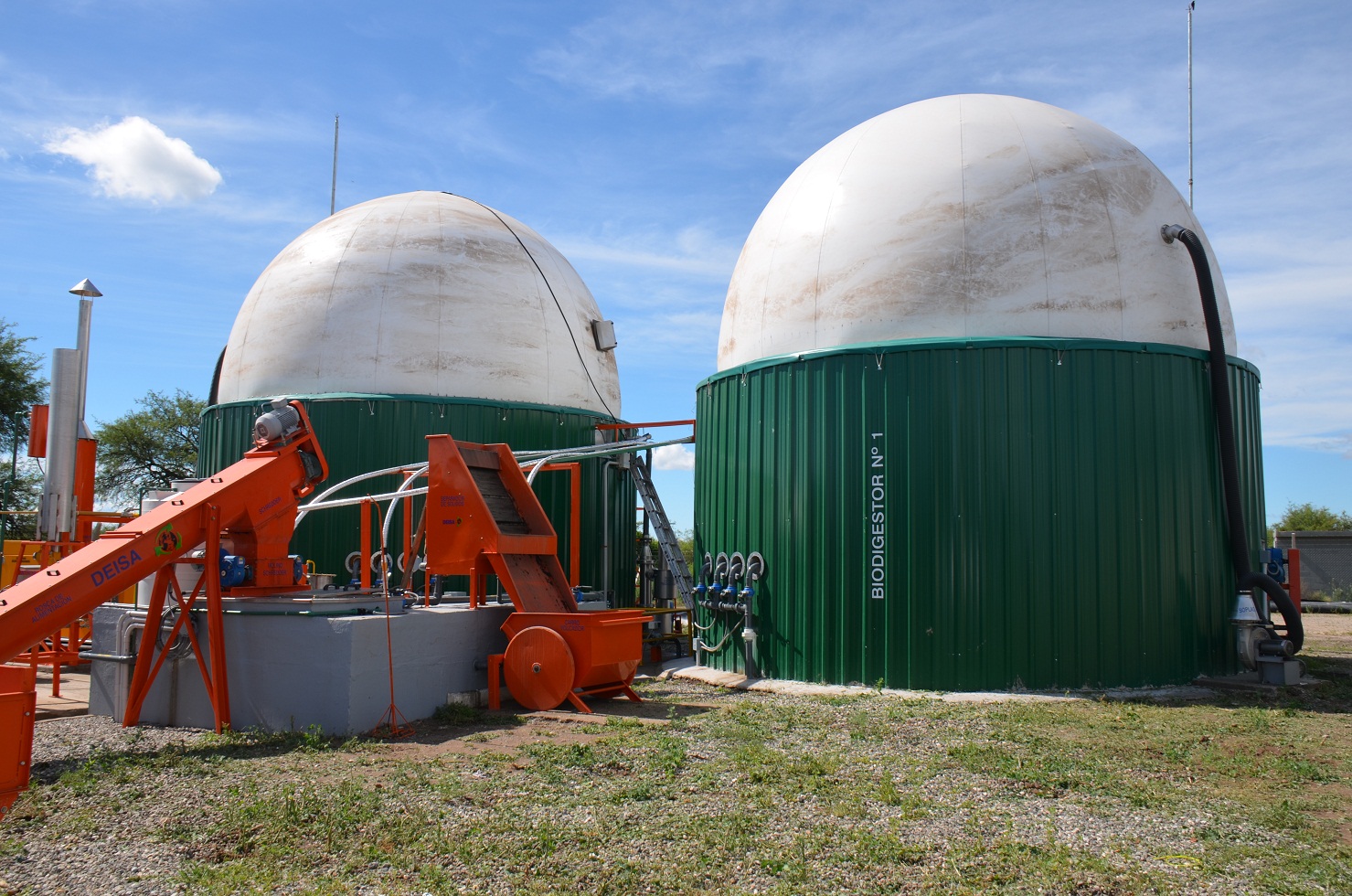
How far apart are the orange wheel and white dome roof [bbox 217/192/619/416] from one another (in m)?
8.32

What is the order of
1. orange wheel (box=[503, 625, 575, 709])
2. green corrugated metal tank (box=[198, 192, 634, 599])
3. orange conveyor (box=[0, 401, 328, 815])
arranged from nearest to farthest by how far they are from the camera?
orange conveyor (box=[0, 401, 328, 815]) → orange wheel (box=[503, 625, 575, 709]) → green corrugated metal tank (box=[198, 192, 634, 599])

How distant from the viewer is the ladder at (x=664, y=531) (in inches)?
647

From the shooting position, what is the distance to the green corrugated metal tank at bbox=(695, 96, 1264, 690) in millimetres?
11883

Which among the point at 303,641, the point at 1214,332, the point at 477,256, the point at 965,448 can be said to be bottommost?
the point at 303,641

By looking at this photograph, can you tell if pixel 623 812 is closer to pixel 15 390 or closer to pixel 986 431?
pixel 986 431

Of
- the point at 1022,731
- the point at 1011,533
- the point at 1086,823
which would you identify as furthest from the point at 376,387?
the point at 1086,823

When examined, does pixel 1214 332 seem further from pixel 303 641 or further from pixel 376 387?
pixel 376 387

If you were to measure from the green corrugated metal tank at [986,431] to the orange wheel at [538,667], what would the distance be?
3.36 metres

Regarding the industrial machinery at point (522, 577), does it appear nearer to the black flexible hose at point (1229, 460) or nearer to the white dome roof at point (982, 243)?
the white dome roof at point (982, 243)

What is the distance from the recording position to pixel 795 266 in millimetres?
13758

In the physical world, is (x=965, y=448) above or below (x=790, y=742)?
above

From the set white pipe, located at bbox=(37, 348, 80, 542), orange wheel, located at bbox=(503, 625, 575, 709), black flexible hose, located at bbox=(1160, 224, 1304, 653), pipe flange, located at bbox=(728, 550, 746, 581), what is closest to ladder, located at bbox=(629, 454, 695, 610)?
pipe flange, located at bbox=(728, 550, 746, 581)

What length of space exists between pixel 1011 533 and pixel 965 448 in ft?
3.77

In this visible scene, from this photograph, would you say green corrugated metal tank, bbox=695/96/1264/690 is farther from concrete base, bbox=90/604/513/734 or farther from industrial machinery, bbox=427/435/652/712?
concrete base, bbox=90/604/513/734
